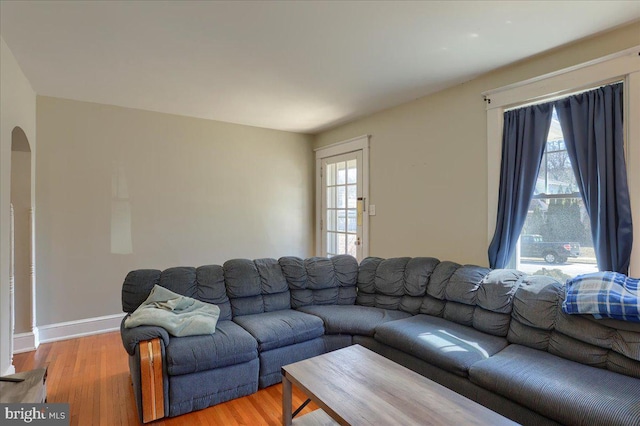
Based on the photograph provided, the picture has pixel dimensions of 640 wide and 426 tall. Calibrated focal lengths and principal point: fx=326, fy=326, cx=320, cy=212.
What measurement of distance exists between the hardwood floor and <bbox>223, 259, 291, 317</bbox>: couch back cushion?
73 centimetres

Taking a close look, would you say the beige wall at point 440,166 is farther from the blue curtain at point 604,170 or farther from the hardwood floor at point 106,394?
the hardwood floor at point 106,394

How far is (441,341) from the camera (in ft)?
7.52

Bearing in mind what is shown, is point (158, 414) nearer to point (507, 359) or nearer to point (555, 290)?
point (507, 359)

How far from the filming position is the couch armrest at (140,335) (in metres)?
2.15

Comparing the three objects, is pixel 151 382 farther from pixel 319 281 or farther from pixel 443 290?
pixel 443 290

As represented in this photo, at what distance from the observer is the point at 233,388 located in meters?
2.38

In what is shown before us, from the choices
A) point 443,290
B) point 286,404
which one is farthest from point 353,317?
point 286,404

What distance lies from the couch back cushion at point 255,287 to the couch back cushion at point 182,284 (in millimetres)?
78

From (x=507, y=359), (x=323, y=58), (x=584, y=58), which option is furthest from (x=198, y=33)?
(x=507, y=359)

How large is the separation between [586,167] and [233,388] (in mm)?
3024

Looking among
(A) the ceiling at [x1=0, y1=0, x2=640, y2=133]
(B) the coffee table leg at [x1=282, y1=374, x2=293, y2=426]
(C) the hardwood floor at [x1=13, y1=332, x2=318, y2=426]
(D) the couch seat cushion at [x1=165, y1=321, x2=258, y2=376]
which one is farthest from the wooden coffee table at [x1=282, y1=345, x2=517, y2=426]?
(A) the ceiling at [x1=0, y1=0, x2=640, y2=133]

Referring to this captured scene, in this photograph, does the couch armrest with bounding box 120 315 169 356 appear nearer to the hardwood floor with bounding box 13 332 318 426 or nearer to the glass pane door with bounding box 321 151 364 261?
the hardwood floor with bounding box 13 332 318 426

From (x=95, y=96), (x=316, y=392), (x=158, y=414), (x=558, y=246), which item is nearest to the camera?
(x=316, y=392)

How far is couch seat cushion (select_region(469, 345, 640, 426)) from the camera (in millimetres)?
1508
